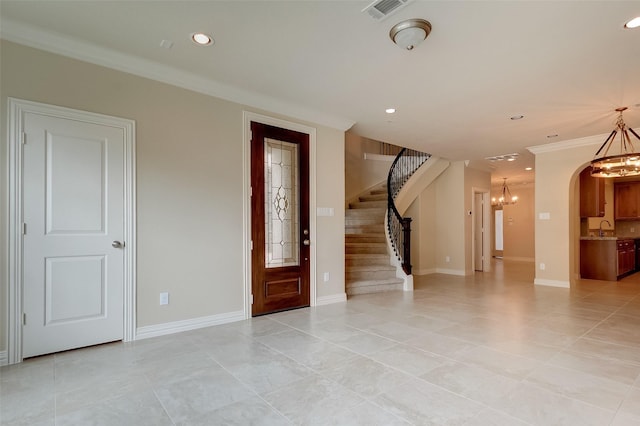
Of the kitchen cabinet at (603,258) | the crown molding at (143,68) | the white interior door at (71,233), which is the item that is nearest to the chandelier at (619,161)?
the kitchen cabinet at (603,258)

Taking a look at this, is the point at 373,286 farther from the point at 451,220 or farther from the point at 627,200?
the point at 627,200

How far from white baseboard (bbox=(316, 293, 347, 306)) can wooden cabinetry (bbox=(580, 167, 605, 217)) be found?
21.5ft

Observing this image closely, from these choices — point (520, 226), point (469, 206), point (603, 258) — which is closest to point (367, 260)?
point (469, 206)

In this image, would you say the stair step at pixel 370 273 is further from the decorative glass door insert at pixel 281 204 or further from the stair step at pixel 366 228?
the decorative glass door insert at pixel 281 204

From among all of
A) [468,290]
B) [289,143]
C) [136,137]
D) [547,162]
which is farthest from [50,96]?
[547,162]

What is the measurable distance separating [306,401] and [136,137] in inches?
115

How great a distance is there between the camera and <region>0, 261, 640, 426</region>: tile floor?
203 cm

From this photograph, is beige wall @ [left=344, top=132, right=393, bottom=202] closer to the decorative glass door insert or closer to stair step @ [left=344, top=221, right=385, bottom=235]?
stair step @ [left=344, top=221, right=385, bottom=235]

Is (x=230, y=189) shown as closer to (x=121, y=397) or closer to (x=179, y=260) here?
(x=179, y=260)

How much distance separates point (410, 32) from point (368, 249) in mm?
4583

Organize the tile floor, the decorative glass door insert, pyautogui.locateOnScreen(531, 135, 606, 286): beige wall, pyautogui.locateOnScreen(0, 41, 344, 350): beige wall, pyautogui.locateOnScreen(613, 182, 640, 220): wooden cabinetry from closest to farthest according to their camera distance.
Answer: the tile floor, pyautogui.locateOnScreen(0, 41, 344, 350): beige wall, the decorative glass door insert, pyautogui.locateOnScreen(531, 135, 606, 286): beige wall, pyautogui.locateOnScreen(613, 182, 640, 220): wooden cabinetry

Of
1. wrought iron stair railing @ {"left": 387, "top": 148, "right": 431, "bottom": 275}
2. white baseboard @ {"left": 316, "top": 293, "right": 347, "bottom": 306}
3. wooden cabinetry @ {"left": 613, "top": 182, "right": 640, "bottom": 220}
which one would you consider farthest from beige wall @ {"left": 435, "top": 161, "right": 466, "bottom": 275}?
wooden cabinetry @ {"left": 613, "top": 182, "right": 640, "bottom": 220}

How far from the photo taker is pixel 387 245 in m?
6.55

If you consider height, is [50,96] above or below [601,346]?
above
